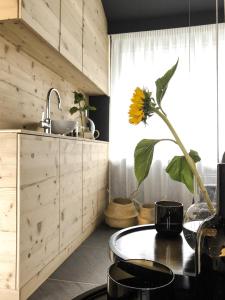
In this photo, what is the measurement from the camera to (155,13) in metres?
3.46

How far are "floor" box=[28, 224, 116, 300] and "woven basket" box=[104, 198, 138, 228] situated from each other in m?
0.48

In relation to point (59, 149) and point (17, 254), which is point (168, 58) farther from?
point (17, 254)

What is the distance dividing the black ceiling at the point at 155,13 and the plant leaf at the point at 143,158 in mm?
3207

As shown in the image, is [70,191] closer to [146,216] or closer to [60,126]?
[60,126]

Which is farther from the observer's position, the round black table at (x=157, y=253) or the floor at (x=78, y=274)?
the floor at (x=78, y=274)

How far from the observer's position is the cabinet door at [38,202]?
1.45 m

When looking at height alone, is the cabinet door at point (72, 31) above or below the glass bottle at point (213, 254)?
above

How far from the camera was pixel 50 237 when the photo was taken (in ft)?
5.95

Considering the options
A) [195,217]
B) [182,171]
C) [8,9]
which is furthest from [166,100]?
[182,171]

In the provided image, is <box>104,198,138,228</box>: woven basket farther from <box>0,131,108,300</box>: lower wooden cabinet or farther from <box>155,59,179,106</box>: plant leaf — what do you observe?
<box>155,59,179,106</box>: plant leaf

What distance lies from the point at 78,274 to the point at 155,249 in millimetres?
1192

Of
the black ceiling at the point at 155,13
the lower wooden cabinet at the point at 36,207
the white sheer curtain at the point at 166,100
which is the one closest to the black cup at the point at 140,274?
the lower wooden cabinet at the point at 36,207

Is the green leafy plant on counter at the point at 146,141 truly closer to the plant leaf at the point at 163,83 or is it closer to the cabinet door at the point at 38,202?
the plant leaf at the point at 163,83

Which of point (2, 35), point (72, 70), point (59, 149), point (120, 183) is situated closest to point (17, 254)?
point (59, 149)
